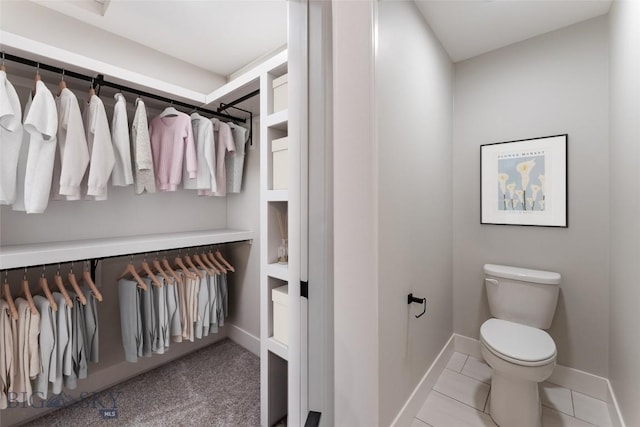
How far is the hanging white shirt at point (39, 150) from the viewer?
1180 mm

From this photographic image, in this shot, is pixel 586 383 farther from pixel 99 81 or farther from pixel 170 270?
pixel 99 81

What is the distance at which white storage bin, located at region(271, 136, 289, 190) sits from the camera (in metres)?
1.34

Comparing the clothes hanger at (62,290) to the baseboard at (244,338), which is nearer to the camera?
the clothes hanger at (62,290)

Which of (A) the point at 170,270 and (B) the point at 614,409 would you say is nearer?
(B) the point at 614,409

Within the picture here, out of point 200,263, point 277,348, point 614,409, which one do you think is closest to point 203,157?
point 200,263

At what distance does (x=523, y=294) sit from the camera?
1.66 metres

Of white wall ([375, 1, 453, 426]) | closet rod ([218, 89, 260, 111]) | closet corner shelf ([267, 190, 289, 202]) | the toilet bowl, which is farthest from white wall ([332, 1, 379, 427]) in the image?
closet rod ([218, 89, 260, 111])

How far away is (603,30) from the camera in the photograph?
1535mm

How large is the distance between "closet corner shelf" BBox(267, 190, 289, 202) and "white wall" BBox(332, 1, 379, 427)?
2.32ft

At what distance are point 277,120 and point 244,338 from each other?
178 centimetres

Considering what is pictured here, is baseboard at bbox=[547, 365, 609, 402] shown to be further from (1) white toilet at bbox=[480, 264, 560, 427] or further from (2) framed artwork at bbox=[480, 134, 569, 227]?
(2) framed artwork at bbox=[480, 134, 569, 227]

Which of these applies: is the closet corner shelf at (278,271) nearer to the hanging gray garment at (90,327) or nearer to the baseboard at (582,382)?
the hanging gray garment at (90,327)

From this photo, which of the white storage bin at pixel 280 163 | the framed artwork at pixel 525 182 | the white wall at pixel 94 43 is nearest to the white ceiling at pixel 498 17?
the framed artwork at pixel 525 182

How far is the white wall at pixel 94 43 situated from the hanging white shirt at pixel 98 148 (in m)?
0.42
